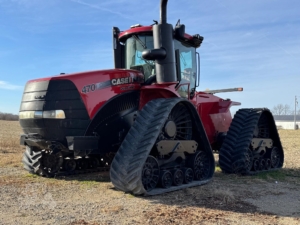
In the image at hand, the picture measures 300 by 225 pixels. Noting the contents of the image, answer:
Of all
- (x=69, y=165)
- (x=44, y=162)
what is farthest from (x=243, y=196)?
(x=44, y=162)

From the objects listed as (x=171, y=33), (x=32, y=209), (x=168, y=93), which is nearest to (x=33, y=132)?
(x=32, y=209)

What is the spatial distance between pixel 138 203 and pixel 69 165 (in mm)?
3108

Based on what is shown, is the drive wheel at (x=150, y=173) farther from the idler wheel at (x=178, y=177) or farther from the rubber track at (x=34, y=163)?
the rubber track at (x=34, y=163)

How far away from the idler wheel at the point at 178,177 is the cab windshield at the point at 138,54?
2035mm

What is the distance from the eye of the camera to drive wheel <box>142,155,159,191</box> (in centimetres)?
587

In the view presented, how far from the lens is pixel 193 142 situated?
23.5 feet

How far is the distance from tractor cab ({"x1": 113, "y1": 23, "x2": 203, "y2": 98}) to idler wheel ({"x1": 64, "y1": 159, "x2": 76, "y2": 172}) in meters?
2.34

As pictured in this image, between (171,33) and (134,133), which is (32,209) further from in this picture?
(171,33)

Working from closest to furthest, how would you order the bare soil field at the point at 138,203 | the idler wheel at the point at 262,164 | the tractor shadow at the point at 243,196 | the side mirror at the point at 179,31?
the bare soil field at the point at 138,203
the tractor shadow at the point at 243,196
the side mirror at the point at 179,31
the idler wheel at the point at 262,164

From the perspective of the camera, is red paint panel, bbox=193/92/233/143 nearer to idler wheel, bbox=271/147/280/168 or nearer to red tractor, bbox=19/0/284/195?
red tractor, bbox=19/0/284/195

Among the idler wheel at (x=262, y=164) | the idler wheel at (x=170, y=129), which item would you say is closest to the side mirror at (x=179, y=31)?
the idler wheel at (x=170, y=129)

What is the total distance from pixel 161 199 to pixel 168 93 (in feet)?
7.13

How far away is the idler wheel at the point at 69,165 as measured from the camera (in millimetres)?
7938

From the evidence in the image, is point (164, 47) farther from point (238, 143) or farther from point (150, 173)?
point (238, 143)
